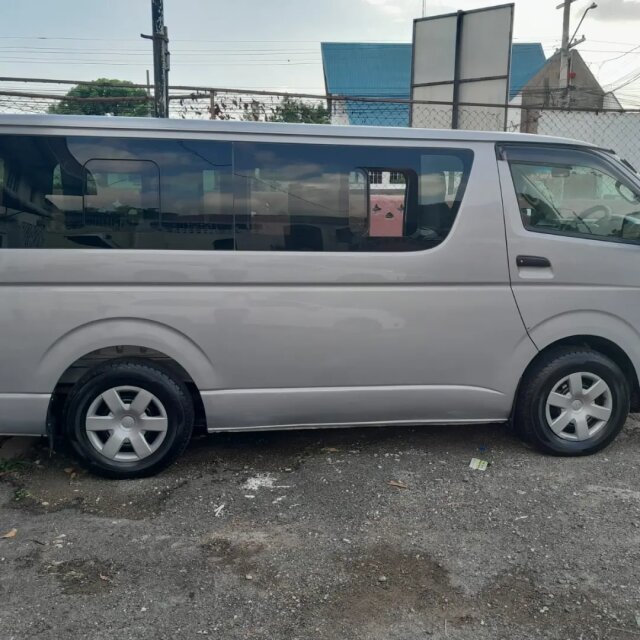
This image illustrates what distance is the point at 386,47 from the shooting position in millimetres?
38062

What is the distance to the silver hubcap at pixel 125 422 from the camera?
3.53m

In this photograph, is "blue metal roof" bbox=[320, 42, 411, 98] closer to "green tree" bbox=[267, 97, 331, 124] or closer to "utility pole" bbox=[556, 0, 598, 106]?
"utility pole" bbox=[556, 0, 598, 106]

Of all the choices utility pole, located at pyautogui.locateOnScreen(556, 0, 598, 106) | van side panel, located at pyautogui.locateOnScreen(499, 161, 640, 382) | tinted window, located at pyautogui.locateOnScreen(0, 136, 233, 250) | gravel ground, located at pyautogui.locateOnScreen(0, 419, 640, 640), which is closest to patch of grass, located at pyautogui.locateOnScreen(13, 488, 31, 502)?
gravel ground, located at pyautogui.locateOnScreen(0, 419, 640, 640)

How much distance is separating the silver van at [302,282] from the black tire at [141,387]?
12 millimetres

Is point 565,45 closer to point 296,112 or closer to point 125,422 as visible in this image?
point 296,112

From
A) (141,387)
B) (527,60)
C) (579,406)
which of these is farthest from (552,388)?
(527,60)

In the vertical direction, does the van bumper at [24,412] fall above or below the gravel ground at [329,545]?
above

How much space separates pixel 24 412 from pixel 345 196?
90.7 inches

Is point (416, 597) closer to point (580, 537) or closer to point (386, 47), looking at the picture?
point (580, 537)

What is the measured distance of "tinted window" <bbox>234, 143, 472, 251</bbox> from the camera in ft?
11.4

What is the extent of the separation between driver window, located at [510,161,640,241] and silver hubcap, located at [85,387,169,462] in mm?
2593

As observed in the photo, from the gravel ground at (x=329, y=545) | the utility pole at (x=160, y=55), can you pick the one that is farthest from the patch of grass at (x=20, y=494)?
the utility pole at (x=160, y=55)

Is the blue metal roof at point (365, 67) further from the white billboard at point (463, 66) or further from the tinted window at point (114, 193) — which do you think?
the tinted window at point (114, 193)

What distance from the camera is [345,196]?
3.55 m
